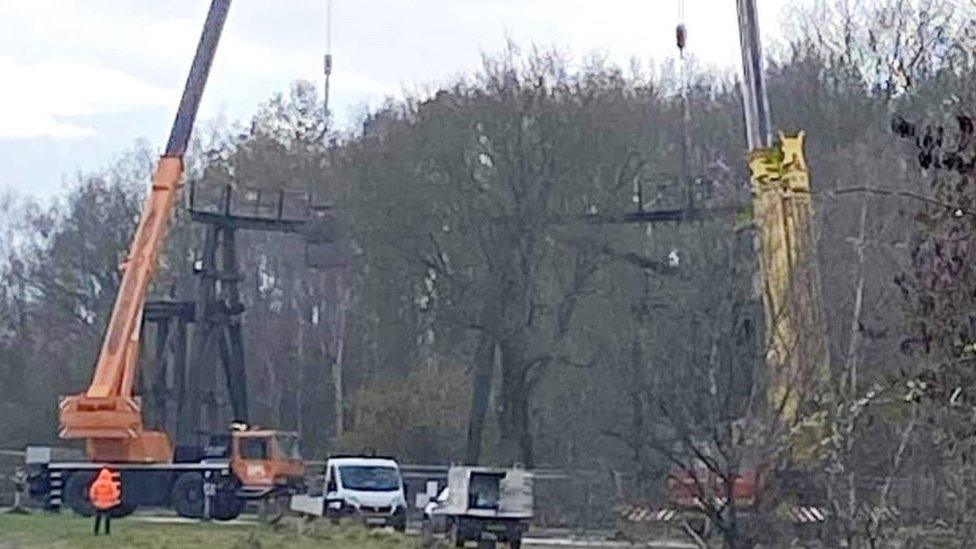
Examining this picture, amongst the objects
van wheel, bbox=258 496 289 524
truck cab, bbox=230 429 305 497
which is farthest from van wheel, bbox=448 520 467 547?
truck cab, bbox=230 429 305 497

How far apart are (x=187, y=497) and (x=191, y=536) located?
30.6 ft

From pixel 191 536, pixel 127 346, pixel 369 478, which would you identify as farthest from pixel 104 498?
pixel 369 478

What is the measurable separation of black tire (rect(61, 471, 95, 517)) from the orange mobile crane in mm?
32

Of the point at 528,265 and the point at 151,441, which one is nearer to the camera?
the point at 151,441

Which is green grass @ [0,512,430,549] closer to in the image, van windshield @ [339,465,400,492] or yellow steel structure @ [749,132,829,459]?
van windshield @ [339,465,400,492]

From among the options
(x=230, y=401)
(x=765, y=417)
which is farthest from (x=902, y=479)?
(x=230, y=401)

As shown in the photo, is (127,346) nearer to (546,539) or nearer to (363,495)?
(363,495)

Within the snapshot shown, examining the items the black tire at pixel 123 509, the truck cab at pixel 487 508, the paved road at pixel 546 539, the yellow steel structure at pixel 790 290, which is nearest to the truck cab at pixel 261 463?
the paved road at pixel 546 539

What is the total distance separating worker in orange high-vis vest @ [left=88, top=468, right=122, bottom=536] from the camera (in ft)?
130

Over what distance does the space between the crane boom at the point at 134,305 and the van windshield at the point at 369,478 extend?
4474mm

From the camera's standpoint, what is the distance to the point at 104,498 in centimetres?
3956

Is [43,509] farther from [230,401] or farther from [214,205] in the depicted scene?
[214,205]

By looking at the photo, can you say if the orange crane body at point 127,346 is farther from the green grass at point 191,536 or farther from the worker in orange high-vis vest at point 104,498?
the green grass at point 191,536

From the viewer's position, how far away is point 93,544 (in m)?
36.0
